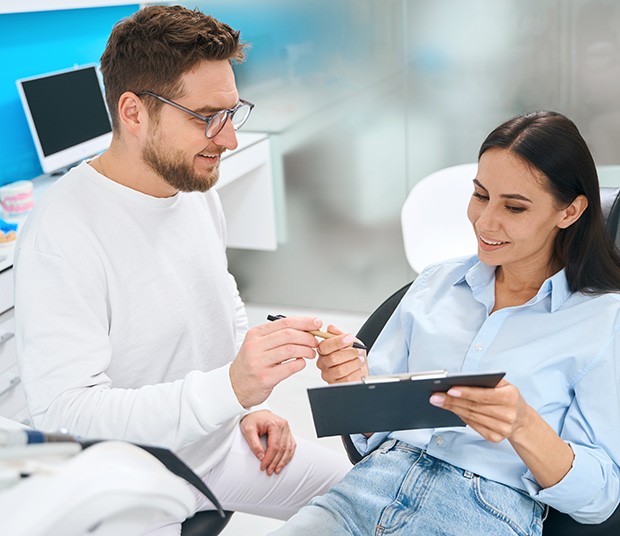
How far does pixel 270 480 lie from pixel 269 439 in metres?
0.09

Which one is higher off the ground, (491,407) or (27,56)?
(27,56)

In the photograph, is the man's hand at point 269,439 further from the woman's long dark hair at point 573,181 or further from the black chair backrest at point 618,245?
the woman's long dark hair at point 573,181

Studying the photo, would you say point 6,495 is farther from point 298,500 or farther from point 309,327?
point 298,500

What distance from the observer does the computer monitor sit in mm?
2924

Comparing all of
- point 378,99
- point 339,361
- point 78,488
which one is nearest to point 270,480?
point 339,361

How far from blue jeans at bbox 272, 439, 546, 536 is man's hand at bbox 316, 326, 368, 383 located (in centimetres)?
18

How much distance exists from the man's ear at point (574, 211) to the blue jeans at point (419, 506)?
0.52 metres

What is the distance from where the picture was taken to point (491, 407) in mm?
1261

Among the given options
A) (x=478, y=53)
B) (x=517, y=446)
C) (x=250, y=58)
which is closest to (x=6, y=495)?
(x=517, y=446)

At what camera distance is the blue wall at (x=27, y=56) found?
296cm

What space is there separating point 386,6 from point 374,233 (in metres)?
0.97

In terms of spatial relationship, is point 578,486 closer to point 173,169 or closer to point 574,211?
point 574,211

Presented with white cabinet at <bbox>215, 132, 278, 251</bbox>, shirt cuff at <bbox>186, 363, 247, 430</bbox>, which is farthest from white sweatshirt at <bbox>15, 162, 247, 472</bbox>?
white cabinet at <bbox>215, 132, 278, 251</bbox>

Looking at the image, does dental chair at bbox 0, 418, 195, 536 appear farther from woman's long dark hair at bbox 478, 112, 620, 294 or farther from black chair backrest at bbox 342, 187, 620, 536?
woman's long dark hair at bbox 478, 112, 620, 294
